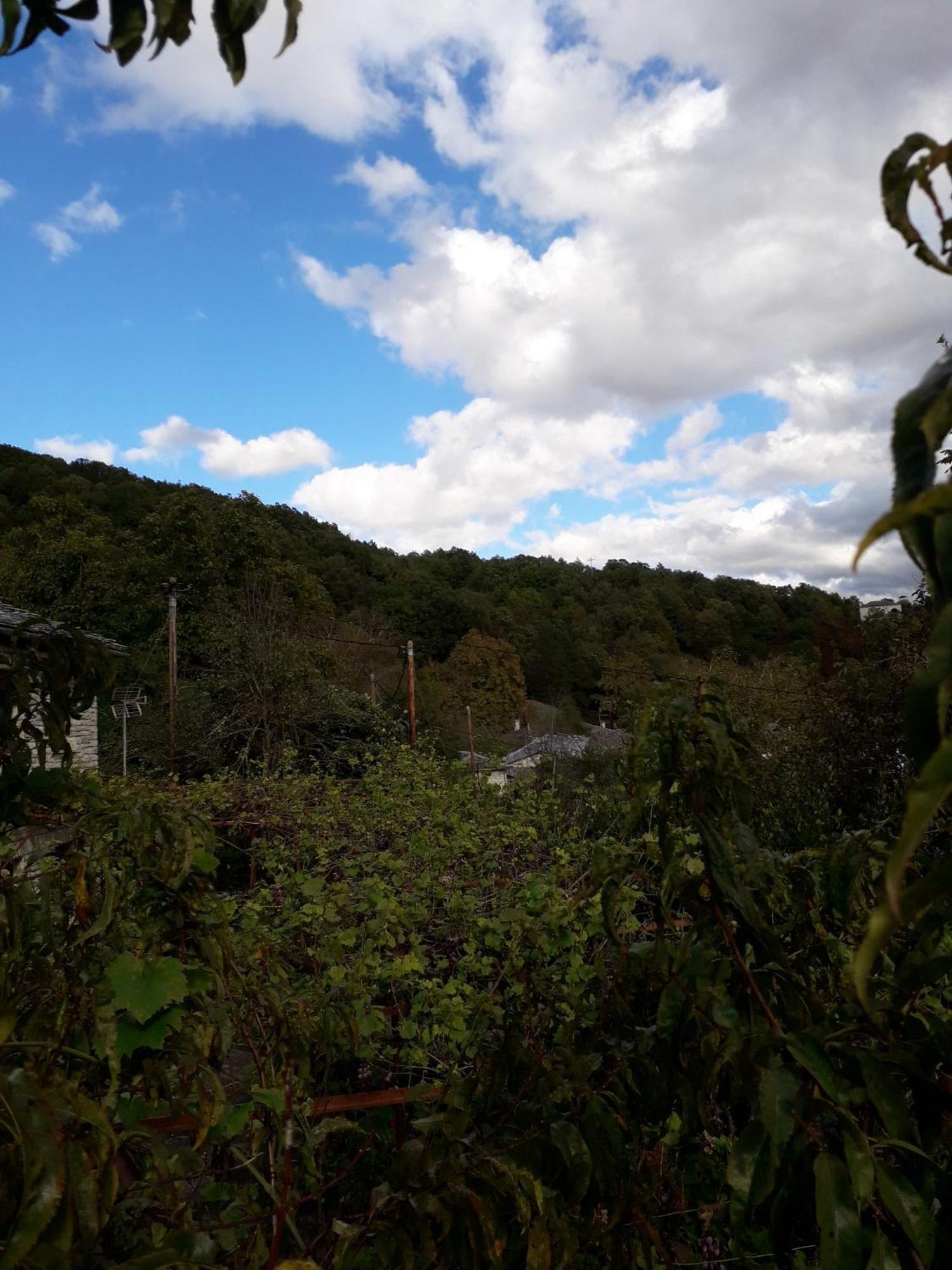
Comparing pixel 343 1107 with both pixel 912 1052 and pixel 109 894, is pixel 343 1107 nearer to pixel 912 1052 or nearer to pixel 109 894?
pixel 109 894

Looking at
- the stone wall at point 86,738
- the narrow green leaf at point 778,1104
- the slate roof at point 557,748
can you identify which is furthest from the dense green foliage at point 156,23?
the slate roof at point 557,748

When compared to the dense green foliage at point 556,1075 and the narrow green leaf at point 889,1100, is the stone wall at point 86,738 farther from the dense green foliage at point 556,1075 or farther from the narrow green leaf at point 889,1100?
the narrow green leaf at point 889,1100

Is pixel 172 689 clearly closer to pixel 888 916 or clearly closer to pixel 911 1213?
pixel 911 1213

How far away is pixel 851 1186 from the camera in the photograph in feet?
2.24

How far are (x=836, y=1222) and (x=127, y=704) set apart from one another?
631 inches

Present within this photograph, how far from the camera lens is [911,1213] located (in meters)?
0.67

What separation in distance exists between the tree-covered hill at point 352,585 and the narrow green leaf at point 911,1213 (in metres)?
12.1

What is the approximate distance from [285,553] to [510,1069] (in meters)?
26.4

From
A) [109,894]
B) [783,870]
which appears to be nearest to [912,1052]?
[783,870]

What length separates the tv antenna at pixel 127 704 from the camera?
1428cm

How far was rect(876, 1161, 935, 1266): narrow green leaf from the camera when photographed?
664mm

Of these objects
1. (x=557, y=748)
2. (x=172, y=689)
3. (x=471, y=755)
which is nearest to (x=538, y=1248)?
(x=471, y=755)

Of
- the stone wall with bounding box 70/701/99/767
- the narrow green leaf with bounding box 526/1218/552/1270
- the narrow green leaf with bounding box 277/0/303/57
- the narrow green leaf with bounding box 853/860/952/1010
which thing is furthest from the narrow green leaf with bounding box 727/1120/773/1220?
the stone wall with bounding box 70/701/99/767

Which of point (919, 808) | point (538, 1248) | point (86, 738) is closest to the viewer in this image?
point (919, 808)
